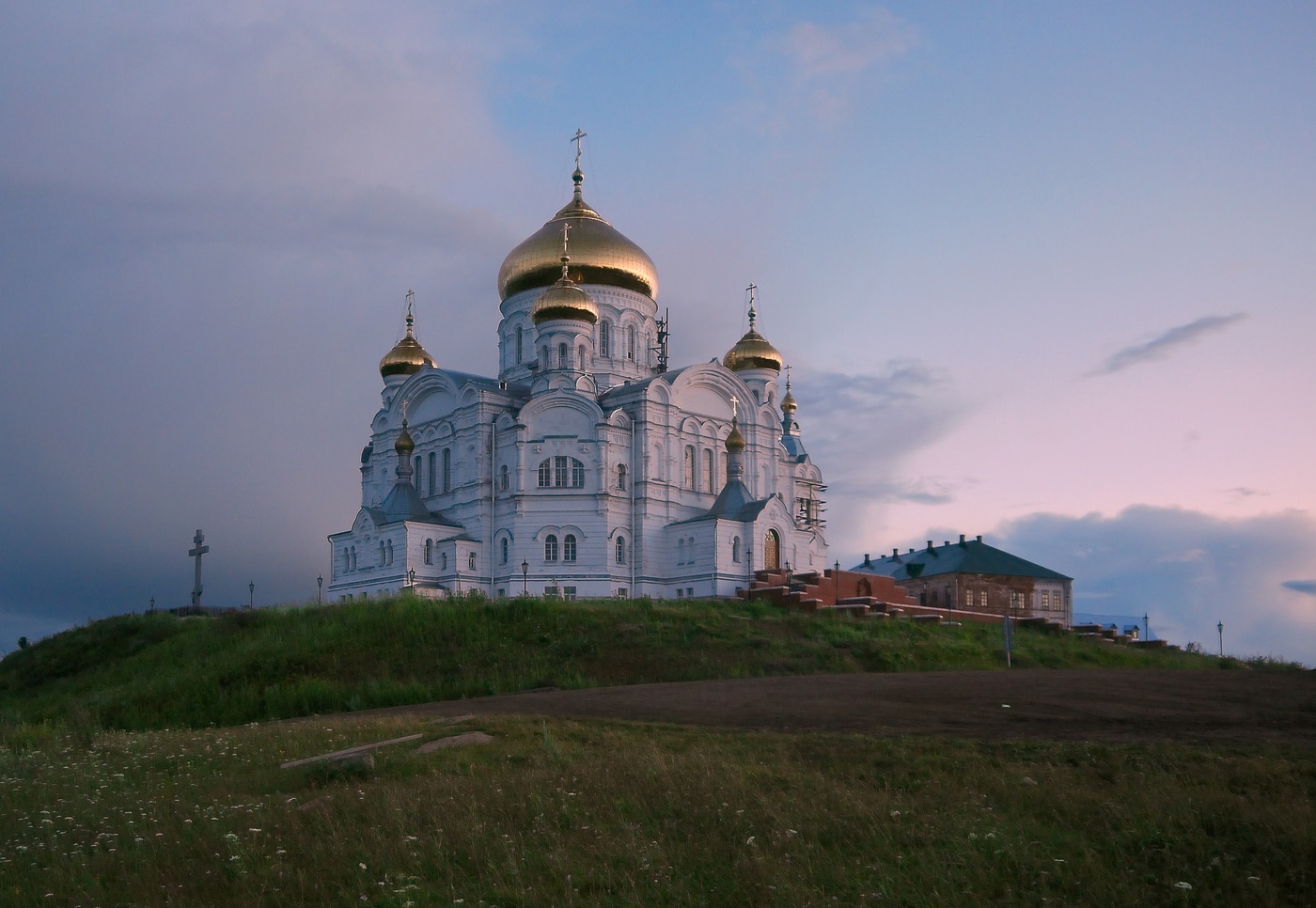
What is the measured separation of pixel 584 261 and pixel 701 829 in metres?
38.7

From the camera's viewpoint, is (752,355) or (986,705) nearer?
(986,705)

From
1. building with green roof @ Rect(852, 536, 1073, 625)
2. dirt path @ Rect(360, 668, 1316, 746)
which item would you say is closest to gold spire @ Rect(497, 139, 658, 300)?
building with green roof @ Rect(852, 536, 1073, 625)

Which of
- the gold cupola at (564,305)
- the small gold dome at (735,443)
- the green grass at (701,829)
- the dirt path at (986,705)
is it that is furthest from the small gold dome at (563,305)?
the green grass at (701,829)

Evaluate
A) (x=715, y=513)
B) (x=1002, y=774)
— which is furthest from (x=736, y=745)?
(x=715, y=513)

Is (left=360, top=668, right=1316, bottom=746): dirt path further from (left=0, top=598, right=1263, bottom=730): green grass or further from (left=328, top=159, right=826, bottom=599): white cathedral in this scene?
(left=328, top=159, right=826, bottom=599): white cathedral

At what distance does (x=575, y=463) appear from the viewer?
4178 centimetres

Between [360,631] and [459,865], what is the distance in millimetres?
19155

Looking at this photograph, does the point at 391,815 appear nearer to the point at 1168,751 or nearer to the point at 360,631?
the point at 1168,751

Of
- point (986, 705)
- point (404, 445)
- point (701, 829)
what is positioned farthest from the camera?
point (404, 445)

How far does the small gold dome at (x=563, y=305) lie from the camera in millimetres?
43812

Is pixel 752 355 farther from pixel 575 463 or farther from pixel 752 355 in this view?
pixel 575 463

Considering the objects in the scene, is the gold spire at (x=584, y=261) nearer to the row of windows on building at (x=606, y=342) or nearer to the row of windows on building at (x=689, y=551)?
the row of windows on building at (x=606, y=342)

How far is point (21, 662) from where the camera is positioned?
1358 inches

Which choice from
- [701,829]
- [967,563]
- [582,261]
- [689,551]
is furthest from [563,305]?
[701,829]
